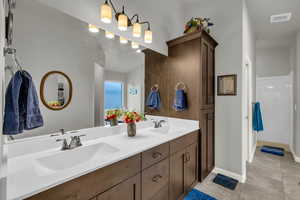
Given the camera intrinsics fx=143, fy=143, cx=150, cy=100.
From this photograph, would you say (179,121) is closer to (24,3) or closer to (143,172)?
(143,172)

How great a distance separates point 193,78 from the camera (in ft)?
6.91

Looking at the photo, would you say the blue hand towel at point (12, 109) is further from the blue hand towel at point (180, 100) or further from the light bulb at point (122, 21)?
the blue hand towel at point (180, 100)

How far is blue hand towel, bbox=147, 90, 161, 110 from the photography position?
232 centimetres

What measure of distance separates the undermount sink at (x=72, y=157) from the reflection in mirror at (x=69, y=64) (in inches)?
9.3

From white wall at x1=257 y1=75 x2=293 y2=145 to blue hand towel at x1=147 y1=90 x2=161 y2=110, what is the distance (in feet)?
11.2

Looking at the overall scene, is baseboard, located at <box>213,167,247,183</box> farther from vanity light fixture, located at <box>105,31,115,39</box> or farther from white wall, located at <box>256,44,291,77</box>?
white wall, located at <box>256,44,291,77</box>

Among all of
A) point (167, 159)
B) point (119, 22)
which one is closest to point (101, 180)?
point (167, 159)

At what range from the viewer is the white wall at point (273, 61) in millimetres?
3910

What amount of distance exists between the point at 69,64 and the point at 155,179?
1.31 m

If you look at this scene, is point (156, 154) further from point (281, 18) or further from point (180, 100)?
point (281, 18)

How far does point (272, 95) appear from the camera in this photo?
389cm

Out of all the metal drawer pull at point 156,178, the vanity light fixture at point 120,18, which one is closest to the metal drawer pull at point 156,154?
the metal drawer pull at point 156,178

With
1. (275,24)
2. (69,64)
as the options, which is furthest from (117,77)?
(275,24)

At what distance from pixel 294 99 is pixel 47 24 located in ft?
14.9
